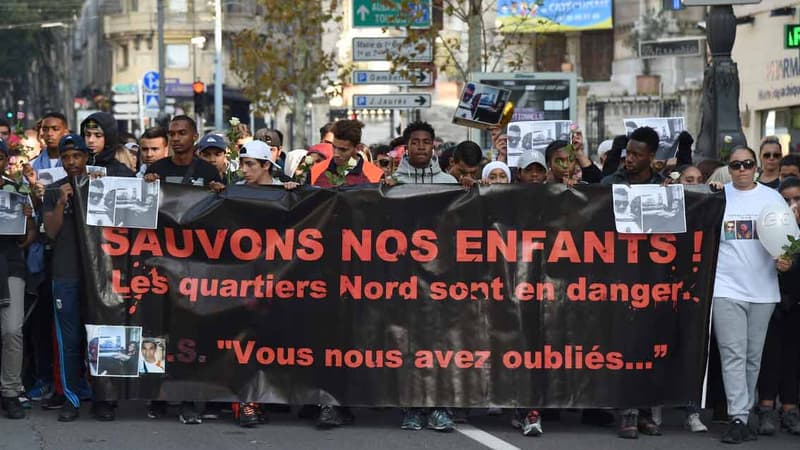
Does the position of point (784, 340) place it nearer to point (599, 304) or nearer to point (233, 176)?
point (599, 304)

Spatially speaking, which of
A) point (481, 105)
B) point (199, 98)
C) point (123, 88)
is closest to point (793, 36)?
point (481, 105)

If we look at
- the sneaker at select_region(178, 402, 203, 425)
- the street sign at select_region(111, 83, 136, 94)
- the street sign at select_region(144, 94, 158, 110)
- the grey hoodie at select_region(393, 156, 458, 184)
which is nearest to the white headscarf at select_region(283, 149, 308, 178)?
the grey hoodie at select_region(393, 156, 458, 184)

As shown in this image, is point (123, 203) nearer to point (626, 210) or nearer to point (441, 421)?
point (441, 421)

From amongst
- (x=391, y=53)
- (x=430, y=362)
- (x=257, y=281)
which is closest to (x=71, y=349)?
(x=257, y=281)

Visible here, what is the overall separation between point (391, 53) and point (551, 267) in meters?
14.3

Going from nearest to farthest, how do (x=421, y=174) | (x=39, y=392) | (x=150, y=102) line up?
(x=421, y=174), (x=39, y=392), (x=150, y=102)

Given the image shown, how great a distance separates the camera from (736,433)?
923cm

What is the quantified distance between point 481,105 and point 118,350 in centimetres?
851

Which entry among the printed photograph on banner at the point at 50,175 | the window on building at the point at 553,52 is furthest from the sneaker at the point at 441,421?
the window on building at the point at 553,52

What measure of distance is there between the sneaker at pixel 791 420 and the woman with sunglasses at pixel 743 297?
29cm

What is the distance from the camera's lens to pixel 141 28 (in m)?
76.9

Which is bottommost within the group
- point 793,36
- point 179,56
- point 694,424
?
point 694,424

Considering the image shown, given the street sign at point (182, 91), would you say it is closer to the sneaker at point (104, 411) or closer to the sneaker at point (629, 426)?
the sneaker at point (104, 411)

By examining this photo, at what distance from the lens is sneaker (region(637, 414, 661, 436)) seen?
9.51 meters
